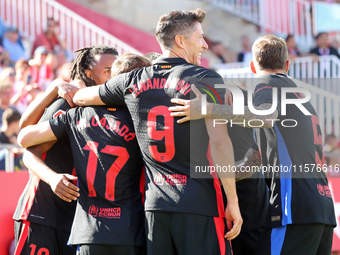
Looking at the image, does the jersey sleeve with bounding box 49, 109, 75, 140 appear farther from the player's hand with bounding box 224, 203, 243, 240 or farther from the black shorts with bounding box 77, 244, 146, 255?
the player's hand with bounding box 224, 203, 243, 240

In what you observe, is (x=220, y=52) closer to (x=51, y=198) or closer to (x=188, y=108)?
(x=51, y=198)

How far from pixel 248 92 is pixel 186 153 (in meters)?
0.93

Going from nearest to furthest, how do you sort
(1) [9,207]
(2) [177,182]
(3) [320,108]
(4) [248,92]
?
(2) [177,182] → (4) [248,92] → (1) [9,207] → (3) [320,108]

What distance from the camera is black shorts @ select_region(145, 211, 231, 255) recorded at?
3.65m

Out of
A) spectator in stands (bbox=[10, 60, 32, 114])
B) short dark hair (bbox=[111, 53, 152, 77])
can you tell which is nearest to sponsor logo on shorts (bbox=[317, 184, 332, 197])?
short dark hair (bbox=[111, 53, 152, 77])

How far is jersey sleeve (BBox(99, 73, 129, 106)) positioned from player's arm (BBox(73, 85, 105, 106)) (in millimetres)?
40

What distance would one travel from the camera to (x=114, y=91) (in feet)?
13.2

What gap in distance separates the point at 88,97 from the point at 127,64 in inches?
16.4

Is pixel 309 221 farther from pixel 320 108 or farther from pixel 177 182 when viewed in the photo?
pixel 320 108

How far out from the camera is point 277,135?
4.25 meters

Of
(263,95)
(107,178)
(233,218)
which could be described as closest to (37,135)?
(107,178)

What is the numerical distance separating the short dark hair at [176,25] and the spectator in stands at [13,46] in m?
9.40

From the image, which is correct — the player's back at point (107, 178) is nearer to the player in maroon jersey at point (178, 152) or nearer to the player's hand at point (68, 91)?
→ the player in maroon jersey at point (178, 152)

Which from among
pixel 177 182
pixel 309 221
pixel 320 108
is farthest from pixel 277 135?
pixel 320 108
